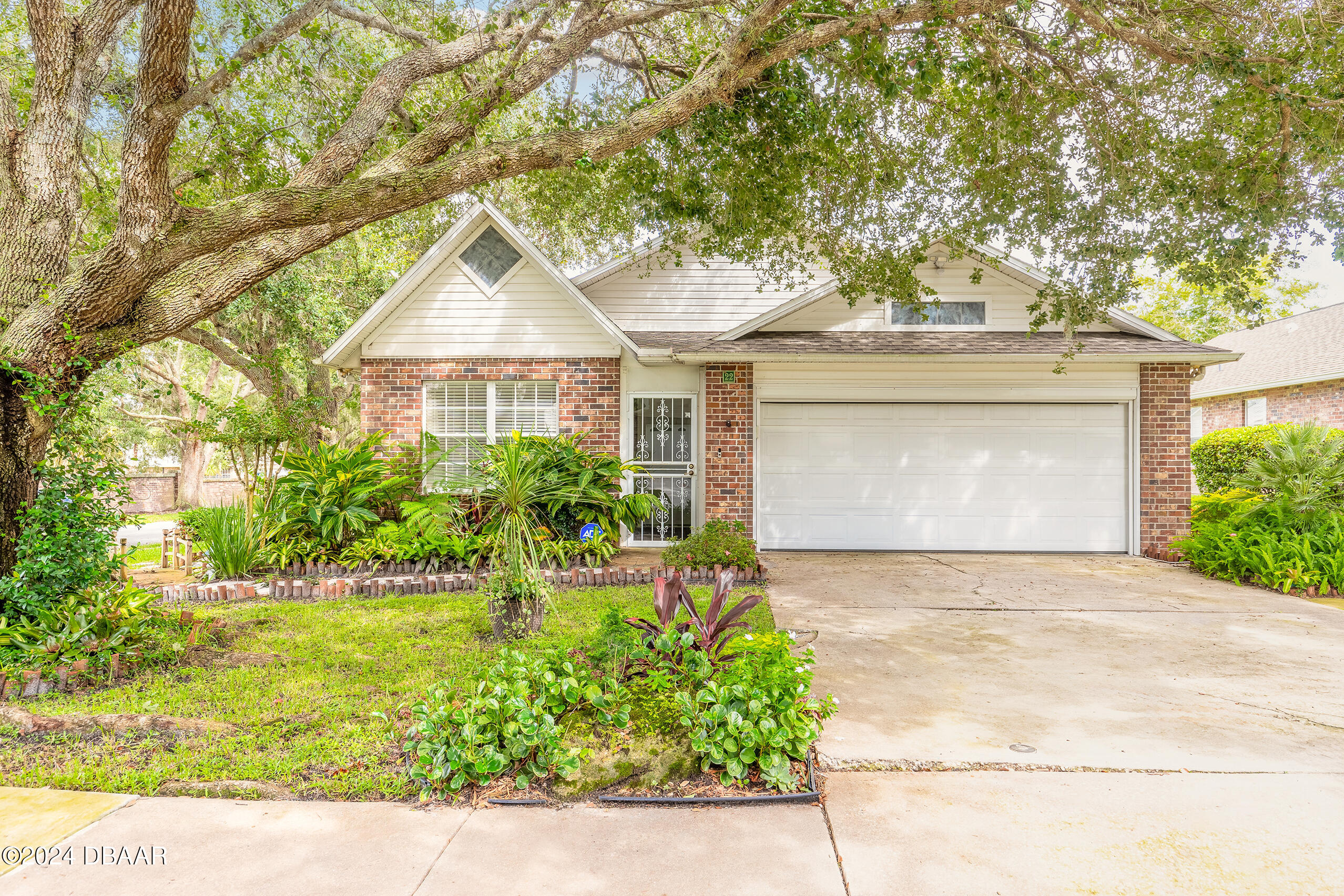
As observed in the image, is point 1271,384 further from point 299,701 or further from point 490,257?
point 299,701

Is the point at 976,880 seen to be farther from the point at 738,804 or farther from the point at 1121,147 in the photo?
the point at 1121,147

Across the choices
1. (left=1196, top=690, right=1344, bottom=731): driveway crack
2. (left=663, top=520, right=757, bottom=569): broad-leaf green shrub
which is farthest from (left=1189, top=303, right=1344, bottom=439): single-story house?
(left=1196, top=690, right=1344, bottom=731): driveway crack

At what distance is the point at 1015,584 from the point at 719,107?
6.14 metres

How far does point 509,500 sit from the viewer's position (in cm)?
675

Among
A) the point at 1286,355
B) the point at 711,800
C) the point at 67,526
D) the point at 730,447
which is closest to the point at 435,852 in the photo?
the point at 711,800

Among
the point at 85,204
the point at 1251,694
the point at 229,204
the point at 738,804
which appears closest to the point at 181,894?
the point at 738,804

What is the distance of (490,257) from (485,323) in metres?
0.98

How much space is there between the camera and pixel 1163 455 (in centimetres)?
962

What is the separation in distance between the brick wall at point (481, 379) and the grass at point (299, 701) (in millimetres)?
4116

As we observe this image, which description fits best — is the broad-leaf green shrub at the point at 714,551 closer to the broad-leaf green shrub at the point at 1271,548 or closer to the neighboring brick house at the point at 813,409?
the neighboring brick house at the point at 813,409

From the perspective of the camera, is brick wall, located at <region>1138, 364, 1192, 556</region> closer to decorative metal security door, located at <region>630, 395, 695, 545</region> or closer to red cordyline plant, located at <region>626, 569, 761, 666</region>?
decorative metal security door, located at <region>630, 395, 695, 545</region>

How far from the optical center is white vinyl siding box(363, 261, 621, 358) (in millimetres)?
9961

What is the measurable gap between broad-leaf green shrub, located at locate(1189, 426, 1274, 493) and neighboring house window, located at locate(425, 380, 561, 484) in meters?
12.8

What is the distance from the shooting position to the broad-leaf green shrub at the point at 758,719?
292 centimetres
